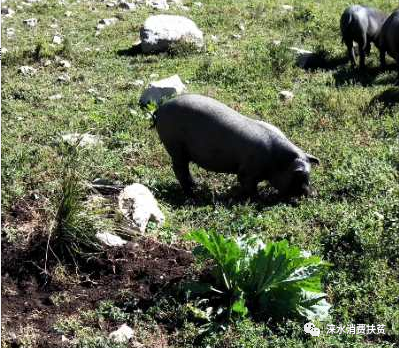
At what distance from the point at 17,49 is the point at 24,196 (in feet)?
22.5

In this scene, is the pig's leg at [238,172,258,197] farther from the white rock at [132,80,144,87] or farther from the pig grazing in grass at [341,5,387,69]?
the pig grazing in grass at [341,5,387,69]

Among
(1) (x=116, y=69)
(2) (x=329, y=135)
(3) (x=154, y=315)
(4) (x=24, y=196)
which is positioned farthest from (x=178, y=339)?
(1) (x=116, y=69)

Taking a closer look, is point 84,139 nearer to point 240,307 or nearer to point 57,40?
point 240,307

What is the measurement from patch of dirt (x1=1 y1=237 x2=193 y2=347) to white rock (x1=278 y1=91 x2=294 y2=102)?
5477 mm

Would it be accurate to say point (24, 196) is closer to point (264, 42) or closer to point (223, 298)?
point (223, 298)

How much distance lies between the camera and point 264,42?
1505 cm

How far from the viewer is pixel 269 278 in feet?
20.4

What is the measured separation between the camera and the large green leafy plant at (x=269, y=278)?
20.4 ft

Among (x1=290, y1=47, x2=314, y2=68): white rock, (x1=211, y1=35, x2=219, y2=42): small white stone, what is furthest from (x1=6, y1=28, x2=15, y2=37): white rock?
(x1=290, y1=47, x2=314, y2=68): white rock

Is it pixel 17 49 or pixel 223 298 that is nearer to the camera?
pixel 223 298

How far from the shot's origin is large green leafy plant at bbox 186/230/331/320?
6223 millimetres

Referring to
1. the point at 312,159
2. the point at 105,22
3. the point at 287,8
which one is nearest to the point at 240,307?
the point at 312,159

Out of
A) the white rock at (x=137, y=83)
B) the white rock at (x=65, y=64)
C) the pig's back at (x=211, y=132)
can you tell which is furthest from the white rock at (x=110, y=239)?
the white rock at (x=65, y=64)

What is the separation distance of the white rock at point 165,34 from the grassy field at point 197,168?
29 centimetres
